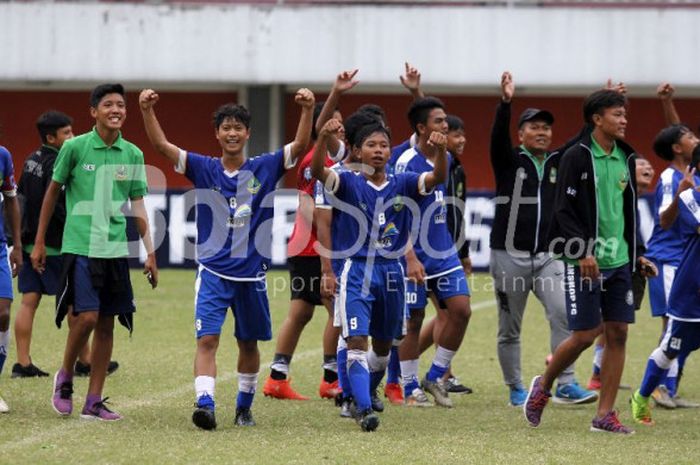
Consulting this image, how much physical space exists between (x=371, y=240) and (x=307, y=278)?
7.03ft

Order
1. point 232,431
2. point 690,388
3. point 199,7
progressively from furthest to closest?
point 199,7 < point 690,388 < point 232,431

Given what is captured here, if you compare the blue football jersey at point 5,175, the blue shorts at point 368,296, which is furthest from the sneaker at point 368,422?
the blue football jersey at point 5,175

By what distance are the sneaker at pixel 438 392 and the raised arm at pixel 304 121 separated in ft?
8.63

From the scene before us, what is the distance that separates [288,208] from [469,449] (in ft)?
48.4

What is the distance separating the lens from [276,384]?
11.5m

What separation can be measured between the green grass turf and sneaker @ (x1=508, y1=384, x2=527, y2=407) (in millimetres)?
126

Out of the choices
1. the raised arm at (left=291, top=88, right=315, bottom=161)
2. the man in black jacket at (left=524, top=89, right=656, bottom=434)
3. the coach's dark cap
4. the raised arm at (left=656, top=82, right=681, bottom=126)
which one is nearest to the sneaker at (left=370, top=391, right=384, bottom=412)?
the man in black jacket at (left=524, top=89, right=656, bottom=434)

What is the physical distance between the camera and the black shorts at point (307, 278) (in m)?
11.8

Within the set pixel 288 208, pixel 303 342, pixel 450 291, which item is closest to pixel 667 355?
pixel 450 291

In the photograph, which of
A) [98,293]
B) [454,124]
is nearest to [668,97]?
[454,124]

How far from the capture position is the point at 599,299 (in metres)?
9.66

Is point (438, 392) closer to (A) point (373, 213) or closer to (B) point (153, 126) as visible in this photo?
(A) point (373, 213)

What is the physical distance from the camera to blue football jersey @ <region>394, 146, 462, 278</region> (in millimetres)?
11258

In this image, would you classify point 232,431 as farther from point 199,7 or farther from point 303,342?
point 199,7
